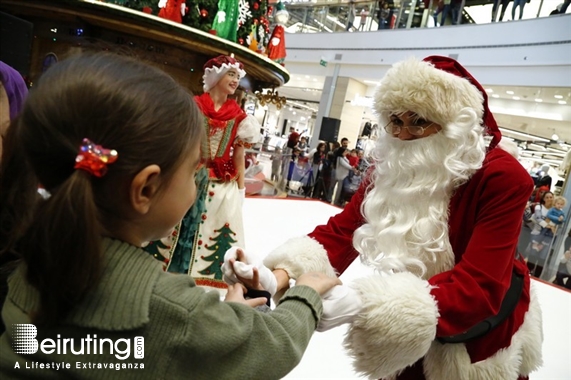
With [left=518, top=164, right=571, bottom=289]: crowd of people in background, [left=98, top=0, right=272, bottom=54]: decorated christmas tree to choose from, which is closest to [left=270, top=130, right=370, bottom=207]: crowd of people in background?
[left=518, top=164, right=571, bottom=289]: crowd of people in background

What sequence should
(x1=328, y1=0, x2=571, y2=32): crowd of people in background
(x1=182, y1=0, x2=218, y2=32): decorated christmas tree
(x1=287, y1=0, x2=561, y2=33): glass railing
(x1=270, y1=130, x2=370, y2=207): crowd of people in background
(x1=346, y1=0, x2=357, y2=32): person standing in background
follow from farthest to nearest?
(x1=346, y1=0, x2=357, y2=32): person standing in background
(x1=287, y1=0, x2=561, y2=33): glass railing
(x1=328, y1=0, x2=571, y2=32): crowd of people in background
(x1=270, y1=130, x2=370, y2=207): crowd of people in background
(x1=182, y1=0, x2=218, y2=32): decorated christmas tree

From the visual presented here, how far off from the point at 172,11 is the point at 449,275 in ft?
11.6

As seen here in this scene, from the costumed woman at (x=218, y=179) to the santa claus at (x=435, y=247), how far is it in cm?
167

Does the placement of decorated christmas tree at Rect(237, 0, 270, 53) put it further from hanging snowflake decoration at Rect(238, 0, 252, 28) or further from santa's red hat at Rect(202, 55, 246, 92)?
santa's red hat at Rect(202, 55, 246, 92)

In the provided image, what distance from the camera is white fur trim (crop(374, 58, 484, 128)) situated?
3.80 ft

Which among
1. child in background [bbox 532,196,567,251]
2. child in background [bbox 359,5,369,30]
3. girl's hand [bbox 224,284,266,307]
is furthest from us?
child in background [bbox 359,5,369,30]

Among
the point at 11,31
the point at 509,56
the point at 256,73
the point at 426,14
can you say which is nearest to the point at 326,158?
the point at 256,73

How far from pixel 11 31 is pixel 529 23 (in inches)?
391

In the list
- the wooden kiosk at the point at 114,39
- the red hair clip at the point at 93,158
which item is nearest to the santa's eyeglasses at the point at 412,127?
the red hair clip at the point at 93,158

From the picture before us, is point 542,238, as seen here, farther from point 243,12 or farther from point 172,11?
point 172,11

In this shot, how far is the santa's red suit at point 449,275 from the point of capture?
0.98 meters

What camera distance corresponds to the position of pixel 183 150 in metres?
0.77

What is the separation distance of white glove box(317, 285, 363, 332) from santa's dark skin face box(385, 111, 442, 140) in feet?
1.86

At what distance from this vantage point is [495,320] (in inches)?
44.8
